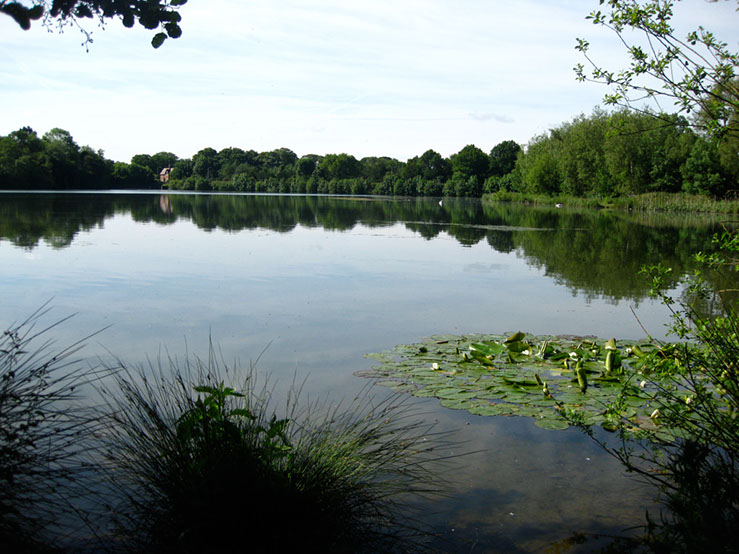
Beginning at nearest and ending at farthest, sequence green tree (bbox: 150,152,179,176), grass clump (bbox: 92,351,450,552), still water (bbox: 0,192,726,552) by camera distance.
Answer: grass clump (bbox: 92,351,450,552) < still water (bbox: 0,192,726,552) < green tree (bbox: 150,152,179,176)

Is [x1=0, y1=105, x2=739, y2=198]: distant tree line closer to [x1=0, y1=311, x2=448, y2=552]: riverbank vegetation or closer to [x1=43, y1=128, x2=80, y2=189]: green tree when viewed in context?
[x1=43, y1=128, x2=80, y2=189]: green tree

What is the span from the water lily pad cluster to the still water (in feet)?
0.75

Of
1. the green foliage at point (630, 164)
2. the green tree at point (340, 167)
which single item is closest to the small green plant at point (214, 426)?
the green foliage at point (630, 164)

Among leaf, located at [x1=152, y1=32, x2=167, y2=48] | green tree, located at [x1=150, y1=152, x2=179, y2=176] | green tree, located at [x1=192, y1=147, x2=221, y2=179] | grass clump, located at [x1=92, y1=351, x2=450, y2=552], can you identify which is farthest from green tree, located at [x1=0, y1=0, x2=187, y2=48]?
green tree, located at [x1=150, y1=152, x2=179, y2=176]

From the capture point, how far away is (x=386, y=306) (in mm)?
9367

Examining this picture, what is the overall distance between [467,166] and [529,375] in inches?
3869

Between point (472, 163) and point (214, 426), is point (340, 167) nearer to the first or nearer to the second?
point (472, 163)

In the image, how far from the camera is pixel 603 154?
5303 centimetres

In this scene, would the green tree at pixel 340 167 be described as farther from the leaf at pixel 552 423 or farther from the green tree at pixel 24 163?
the leaf at pixel 552 423

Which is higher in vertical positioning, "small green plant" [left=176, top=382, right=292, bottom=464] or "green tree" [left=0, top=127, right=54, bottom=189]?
"green tree" [left=0, top=127, right=54, bottom=189]

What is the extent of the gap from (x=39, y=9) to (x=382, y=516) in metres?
3.31

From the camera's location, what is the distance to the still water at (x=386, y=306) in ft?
12.9

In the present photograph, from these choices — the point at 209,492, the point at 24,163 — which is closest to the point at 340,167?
the point at 24,163

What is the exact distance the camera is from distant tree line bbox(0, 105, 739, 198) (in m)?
43.5
